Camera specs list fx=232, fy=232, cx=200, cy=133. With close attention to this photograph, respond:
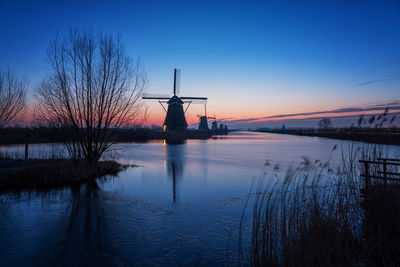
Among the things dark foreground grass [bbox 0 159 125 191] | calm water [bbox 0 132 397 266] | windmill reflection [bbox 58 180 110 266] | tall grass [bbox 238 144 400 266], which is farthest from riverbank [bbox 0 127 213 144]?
tall grass [bbox 238 144 400 266]

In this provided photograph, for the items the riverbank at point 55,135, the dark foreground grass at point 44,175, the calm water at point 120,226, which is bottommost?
the calm water at point 120,226

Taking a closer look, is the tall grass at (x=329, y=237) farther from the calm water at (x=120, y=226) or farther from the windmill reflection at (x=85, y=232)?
the windmill reflection at (x=85, y=232)

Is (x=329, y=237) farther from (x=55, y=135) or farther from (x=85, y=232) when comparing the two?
(x=55, y=135)

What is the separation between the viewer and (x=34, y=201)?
23.4 feet

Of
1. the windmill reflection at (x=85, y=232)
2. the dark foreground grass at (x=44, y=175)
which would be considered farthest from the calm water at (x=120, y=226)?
the dark foreground grass at (x=44, y=175)

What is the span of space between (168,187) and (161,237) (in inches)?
193

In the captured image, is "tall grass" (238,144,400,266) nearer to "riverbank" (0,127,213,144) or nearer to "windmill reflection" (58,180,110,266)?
"windmill reflection" (58,180,110,266)

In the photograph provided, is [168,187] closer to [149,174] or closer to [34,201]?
[149,174]

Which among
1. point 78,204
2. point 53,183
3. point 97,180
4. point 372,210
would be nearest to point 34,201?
point 78,204

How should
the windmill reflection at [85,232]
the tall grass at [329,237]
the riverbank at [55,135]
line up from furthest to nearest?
the riverbank at [55,135], the windmill reflection at [85,232], the tall grass at [329,237]

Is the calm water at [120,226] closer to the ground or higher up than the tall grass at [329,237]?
closer to the ground

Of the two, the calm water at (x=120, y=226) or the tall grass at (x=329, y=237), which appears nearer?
the tall grass at (x=329, y=237)

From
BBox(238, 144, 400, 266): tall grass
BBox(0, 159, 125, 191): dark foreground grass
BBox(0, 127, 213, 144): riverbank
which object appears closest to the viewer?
BBox(238, 144, 400, 266): tall grass

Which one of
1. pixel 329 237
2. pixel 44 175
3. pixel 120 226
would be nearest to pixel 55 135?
pixel 44 175
